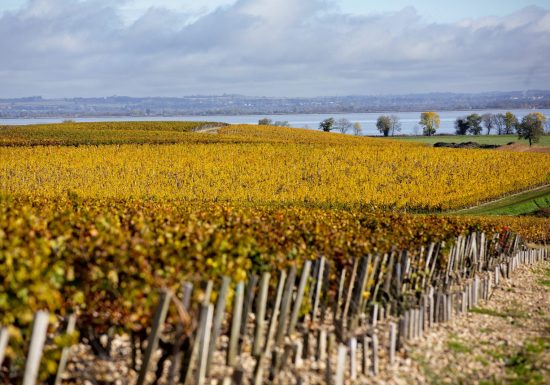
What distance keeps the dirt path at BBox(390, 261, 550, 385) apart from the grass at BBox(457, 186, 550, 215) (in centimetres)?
3075

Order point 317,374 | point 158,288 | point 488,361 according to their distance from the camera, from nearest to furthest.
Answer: point 158,288 < point 317,374 < point 488,361

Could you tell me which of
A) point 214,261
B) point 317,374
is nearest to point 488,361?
point 317,374

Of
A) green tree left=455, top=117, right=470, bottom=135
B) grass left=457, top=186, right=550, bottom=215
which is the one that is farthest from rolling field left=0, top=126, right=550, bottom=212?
green tree left=455, top=117, right=470, bottom=135

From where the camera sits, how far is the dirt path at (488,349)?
35.4 feet

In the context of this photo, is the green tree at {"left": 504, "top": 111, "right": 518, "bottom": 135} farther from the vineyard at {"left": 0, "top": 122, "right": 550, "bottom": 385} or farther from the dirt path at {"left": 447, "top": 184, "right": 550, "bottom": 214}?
the vineyard at {"left": 0, "top": 122, "right": 550, "bottom": 385}

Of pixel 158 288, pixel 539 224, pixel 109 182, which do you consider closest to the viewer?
pixel 158 288

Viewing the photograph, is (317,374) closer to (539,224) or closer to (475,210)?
(539,224)

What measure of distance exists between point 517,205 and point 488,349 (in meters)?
38.0

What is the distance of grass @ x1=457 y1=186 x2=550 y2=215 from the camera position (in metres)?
45.9

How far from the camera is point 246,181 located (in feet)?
158

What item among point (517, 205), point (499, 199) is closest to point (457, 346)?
point (517, 205)

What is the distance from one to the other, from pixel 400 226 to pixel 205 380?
8952mm

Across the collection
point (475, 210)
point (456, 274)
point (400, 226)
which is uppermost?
point (400, 226)

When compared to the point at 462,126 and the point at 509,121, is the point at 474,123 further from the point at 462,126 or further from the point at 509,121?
the point at 509,121
